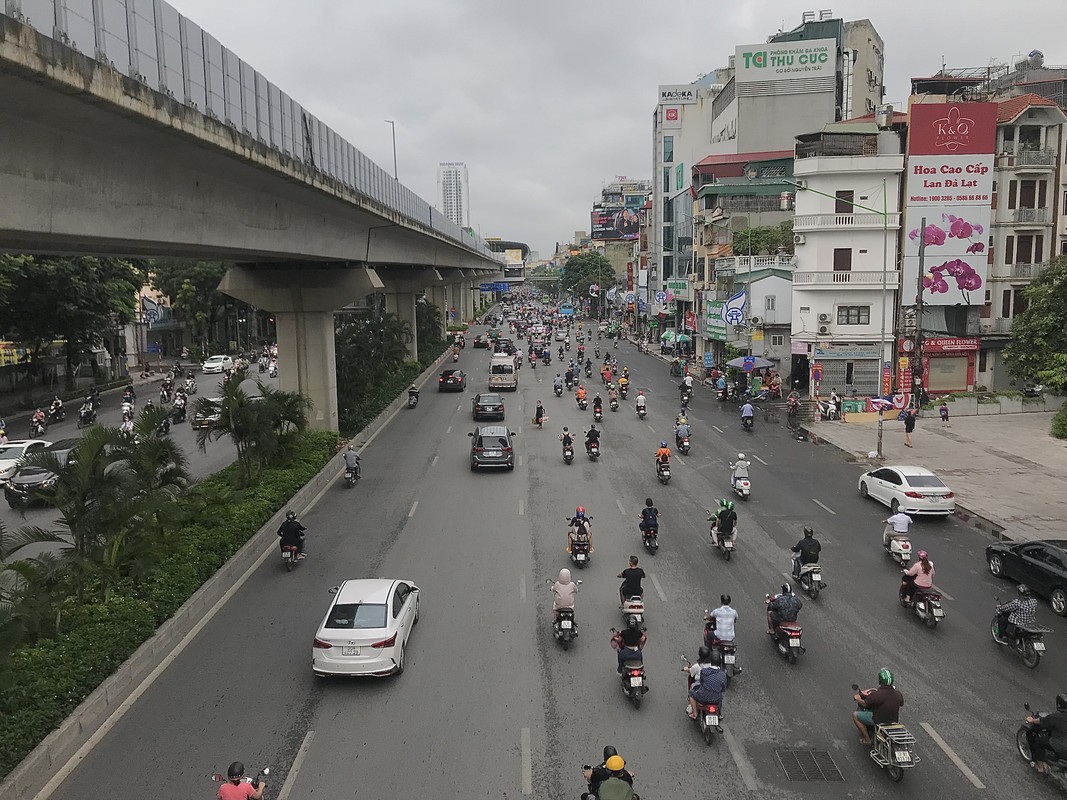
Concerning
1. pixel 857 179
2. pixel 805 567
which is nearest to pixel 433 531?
pixel 805 567

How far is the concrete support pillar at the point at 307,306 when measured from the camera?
3005 cm

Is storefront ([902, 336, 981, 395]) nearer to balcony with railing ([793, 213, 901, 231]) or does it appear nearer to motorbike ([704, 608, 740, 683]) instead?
balcony with railing ([793, 213, 901, 231])

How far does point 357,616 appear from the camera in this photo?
12.4m

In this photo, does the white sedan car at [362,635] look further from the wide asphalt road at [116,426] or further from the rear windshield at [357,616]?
the wide asphalt road at [116,426]

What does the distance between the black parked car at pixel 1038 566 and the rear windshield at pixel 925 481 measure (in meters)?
4.47

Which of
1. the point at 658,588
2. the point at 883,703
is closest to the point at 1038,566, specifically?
the point at 658,588

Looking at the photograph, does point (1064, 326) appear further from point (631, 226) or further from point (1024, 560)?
point (631, 226)

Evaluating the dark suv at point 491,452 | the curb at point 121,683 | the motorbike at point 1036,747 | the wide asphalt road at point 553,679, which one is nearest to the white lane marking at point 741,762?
the wide asphalt road at point 553,679

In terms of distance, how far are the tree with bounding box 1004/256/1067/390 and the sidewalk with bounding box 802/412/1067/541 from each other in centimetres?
305

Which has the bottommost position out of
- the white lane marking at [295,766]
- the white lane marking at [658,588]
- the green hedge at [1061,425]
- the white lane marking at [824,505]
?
the white lane marking at [295,766]

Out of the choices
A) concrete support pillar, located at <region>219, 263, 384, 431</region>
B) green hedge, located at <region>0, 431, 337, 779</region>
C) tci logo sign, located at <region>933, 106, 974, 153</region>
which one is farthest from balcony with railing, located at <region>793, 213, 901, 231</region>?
green hedge, located at <region>0, 431, 337, 779</region>

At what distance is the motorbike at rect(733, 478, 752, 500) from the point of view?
76.5ft

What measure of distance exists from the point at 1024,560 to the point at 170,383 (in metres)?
45.0

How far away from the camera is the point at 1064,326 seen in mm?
25438
